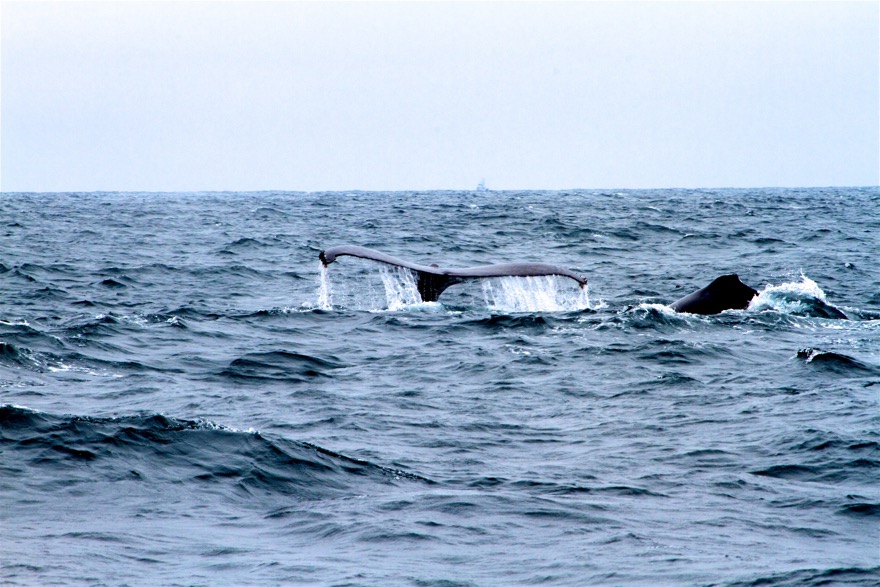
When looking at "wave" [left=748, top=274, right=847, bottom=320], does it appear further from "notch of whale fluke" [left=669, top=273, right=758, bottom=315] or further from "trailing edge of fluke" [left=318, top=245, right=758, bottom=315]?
"trailing edge of fluke" [left=318, top=245, right=758, bottom=315]

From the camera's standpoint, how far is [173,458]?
950 centimetres

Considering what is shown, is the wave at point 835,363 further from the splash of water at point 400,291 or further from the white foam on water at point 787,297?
the splash of water at point 400,291

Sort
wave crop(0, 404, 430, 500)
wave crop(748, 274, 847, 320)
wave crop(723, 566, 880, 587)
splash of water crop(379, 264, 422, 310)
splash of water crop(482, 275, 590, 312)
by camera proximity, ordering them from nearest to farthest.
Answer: wave crop(723, 566, 880, 587) < wave crop(0, 404, 430, 500) < wave crop(748, 274, 847, 320) < splash of water crop(379, 264, 422, 310) < splash of water crop(482, 275, 590, 312)

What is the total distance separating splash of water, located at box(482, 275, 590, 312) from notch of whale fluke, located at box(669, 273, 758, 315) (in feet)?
6.18

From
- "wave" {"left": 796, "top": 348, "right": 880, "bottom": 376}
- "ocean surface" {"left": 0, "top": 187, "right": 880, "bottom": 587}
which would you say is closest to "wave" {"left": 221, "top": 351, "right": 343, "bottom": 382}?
"ocean surface" {"left": 0, "top": 187, "right": 880, "bottom": 587}

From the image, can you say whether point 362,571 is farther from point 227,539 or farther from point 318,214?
point 318,214

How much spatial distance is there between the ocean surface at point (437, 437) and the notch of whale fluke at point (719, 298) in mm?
330

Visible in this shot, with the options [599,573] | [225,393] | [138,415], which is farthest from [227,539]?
[225,393]

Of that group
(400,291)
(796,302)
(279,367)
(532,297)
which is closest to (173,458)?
(279,367)

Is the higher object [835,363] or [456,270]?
[456,270]

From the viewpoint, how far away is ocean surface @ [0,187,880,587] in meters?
7.24

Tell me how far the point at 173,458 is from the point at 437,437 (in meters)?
2.57

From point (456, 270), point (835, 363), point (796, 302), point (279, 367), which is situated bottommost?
point (279, 367)

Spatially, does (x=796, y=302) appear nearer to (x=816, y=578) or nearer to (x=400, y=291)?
(x=400, y=291)
